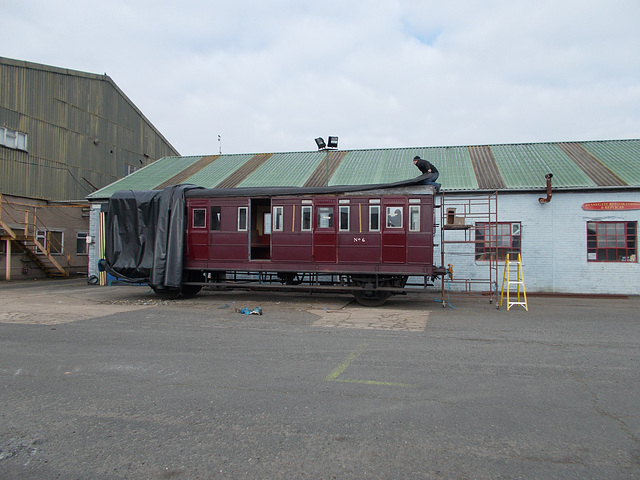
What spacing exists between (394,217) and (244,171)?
37.5ft

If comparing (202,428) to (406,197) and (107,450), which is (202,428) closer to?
(107,450)

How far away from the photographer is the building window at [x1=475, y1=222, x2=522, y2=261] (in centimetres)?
1585

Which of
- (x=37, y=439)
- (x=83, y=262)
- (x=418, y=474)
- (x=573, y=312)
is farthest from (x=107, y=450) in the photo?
(x=83, y=262)

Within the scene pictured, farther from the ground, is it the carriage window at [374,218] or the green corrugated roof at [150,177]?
the green corrugated roof at [150,177]

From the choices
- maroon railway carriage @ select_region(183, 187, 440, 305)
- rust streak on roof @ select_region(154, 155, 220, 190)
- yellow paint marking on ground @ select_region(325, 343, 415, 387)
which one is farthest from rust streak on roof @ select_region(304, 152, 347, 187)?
yellow paint marking on ground @ select_region(325, 343, 415, 387)

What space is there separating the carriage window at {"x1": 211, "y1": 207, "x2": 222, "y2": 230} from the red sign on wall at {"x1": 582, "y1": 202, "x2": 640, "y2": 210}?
1272cm

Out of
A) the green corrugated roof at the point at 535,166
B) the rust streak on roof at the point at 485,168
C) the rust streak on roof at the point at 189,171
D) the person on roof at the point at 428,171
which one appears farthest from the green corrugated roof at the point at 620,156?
the rust streak on roof at the point at 189,171

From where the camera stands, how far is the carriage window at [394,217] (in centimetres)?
1200

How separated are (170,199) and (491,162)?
1344cm

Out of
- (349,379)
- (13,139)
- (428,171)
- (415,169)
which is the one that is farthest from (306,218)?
(13,139)

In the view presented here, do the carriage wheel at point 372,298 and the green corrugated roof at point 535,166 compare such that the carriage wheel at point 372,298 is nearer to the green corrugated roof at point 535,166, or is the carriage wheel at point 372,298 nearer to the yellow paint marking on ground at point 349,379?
the yellow paint marking on ground at point 349,379

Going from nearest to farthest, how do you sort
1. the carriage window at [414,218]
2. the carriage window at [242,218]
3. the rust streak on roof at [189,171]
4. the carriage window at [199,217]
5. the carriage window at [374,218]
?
the carriage window at [414,218]
the carriage window at [374,218]
the carriage window at [242,218]
the carriage window at [199,217]
the rust streak on roof at [189,171]

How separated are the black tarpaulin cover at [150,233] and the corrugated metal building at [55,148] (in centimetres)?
792

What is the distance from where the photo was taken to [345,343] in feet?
24.5
